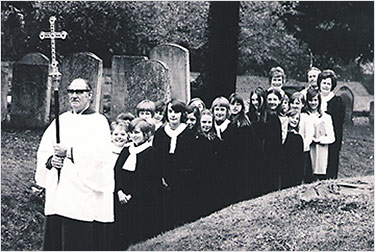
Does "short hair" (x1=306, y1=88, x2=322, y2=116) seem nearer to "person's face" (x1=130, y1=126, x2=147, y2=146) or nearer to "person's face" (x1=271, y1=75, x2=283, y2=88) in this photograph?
"person's face" (x1=271, y1=75, x2=283, y2=88)

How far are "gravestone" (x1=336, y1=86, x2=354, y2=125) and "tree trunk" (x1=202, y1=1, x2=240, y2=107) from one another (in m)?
1.25

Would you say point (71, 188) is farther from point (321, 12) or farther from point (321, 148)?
point (321, 12)

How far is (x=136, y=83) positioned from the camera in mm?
7395

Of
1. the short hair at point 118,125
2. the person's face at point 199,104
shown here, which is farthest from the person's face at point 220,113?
the short hair at point 118,125

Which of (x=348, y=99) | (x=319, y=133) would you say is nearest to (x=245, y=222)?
(x=319, y=133)

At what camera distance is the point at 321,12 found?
8164mm

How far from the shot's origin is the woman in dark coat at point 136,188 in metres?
6.87

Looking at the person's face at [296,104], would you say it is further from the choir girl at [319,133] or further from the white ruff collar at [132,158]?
the white ruff collar at [132,158]

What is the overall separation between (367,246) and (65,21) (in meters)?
3.20

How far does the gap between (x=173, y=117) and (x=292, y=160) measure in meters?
1.24

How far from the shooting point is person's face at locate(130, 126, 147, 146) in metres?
6.92

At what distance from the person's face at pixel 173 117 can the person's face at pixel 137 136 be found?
30cm

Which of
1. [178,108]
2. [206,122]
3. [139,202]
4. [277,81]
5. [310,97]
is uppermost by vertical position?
[277,81]

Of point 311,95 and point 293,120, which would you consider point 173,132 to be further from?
point 311,95
